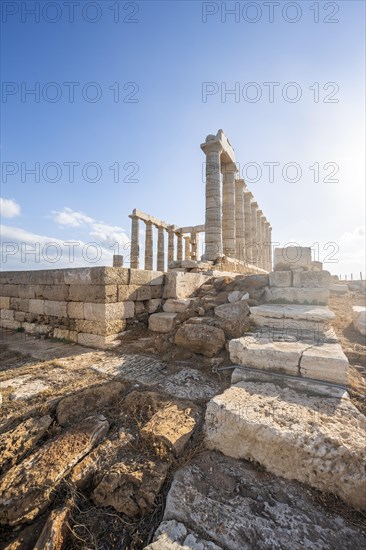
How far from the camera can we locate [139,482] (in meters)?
1.60

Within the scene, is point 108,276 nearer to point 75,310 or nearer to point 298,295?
point 75,310

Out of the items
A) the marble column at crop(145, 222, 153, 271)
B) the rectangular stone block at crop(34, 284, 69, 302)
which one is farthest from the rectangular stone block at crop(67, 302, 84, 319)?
the marble column at crop(145, 222, 153, 271)

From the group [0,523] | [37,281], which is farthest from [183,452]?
[37,281]

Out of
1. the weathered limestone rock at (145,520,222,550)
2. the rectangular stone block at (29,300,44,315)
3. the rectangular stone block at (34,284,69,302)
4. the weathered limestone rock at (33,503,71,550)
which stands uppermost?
the rectangular stone block at (34,284,69,302)

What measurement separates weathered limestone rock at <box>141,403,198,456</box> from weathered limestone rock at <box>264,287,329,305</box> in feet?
9.36

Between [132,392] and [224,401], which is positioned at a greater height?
[224,401]

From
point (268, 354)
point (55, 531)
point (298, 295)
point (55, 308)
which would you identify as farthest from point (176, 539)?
point (55, 308)

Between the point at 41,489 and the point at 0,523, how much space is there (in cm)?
26

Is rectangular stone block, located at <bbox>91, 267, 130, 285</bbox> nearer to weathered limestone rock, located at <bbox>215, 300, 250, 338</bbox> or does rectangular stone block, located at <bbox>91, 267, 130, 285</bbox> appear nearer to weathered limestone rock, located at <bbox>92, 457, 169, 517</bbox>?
weathered limestone rock, located at <bbox>215, 300, 250, 338</bbox>

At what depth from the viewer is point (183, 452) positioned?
1.87m

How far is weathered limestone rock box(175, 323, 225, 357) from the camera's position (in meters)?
3.24

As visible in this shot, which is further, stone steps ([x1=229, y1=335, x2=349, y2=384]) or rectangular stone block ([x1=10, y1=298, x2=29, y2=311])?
rectangular stone block ([x1=10, y1=298, x2=29, y2=311])

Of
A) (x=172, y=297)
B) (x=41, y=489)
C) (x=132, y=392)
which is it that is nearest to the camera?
(x=41, y=489)

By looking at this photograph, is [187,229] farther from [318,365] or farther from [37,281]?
[318,365]
